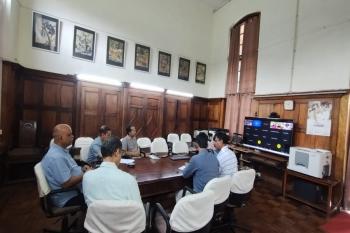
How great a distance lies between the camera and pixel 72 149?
4273mm

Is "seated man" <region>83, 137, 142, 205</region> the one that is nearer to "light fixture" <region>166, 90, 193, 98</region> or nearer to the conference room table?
the conference room table

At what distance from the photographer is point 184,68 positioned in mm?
7156

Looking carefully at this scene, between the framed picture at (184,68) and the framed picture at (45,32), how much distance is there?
389 centimetres

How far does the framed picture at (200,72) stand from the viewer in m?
7.54

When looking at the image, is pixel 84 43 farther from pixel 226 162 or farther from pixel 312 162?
pixel 312 162

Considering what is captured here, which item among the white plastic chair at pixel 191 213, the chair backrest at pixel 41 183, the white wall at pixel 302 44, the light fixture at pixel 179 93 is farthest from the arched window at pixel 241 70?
the chair backrest at pixel 41 183

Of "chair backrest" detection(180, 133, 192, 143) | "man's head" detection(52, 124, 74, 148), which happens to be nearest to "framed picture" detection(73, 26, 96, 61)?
"man's head" detection(52, 124, 74, 148)

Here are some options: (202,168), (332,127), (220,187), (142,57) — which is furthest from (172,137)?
(220,187)

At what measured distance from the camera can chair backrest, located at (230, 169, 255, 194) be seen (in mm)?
2568

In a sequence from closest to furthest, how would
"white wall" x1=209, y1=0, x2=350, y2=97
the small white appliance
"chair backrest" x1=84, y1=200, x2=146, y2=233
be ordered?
"chair backrest" x1=84, y1=200, x2=146, y2=233, the small white appliance, "white wall" x1=209, y1=0, x2=350, y2=97

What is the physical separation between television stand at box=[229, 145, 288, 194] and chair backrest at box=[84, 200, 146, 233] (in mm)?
4034

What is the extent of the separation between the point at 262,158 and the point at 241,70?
3.11 m

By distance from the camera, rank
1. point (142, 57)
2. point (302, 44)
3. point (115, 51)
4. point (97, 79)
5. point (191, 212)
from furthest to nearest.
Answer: point (142, 57) < point (115, 51) < point (97, 79) < point (302, 44) < point (191, 212)

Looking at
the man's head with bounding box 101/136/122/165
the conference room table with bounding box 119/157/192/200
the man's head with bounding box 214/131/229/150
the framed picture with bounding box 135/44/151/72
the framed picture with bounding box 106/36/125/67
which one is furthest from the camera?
the framed picture with bounding box 135/44/151/72
